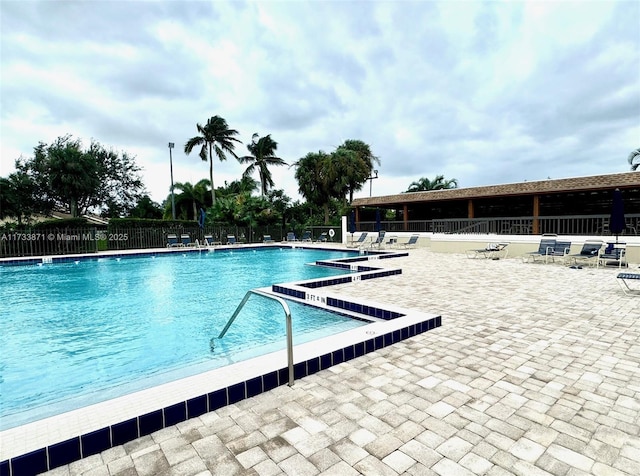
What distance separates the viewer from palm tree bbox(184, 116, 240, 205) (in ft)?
111

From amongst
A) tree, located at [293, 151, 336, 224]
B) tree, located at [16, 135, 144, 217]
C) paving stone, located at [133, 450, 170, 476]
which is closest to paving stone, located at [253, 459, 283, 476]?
paving stone, located at [133, 450, 170, 476]

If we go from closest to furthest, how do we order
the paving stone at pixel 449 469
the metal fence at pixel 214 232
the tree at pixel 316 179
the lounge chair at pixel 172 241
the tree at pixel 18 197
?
the paving stone at pixel 449 469, the metal fence at pixel 214 232, the lounge chair at pixel 172 241, the tree at pixel 18 197, the tree at pixel 316 179

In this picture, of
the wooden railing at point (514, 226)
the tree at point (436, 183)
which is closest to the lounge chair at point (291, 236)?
the wooden railing at point (514, 226)

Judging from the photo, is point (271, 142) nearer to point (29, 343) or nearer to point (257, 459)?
point (29, 343)

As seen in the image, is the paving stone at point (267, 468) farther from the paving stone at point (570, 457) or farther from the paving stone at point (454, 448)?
the paving stone at point (570, 457)

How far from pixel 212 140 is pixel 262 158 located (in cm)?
528

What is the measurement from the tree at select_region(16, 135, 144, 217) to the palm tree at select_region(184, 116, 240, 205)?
27.5ft

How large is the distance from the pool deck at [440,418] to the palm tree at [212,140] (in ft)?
107

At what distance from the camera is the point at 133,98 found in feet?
56.2

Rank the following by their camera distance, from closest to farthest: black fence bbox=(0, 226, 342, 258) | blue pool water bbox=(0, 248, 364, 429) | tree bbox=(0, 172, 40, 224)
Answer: blue pool water bbox=(0, 248, 364, 429), black fence bbox=(0, 226, 342, 258), tree bbox=(0, 172, 40, 224)

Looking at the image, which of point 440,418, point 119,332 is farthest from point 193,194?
point 440,418

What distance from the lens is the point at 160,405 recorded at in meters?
2.59

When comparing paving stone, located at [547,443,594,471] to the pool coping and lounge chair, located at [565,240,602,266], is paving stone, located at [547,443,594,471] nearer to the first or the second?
the pool coping

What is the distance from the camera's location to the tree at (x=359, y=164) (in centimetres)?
3262
